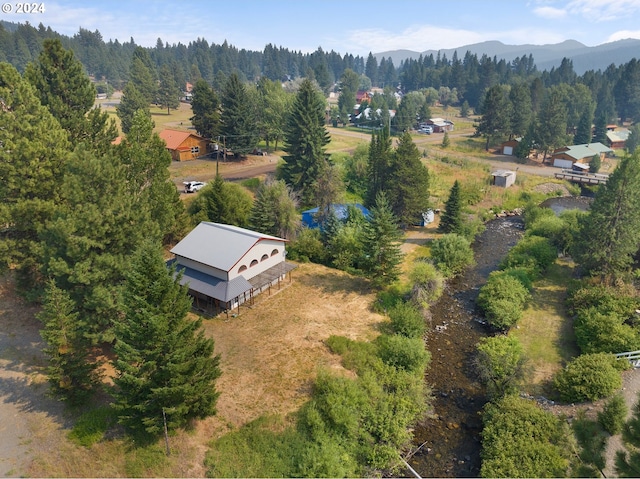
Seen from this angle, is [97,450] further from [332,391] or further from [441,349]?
[441,349]

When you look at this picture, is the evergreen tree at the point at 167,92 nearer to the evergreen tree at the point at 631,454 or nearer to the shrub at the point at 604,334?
the shrub at the point at 604,334

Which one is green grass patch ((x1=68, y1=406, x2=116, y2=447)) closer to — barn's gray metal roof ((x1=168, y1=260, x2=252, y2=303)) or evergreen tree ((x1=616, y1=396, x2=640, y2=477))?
barn's gray metal roof ((x1=168, y1=260, x2=252, y2=303))

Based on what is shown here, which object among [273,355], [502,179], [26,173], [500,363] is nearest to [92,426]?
[273,355]

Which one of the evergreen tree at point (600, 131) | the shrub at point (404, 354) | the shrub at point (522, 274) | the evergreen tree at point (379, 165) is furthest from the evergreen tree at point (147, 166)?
the evergreen tree at point (600, 131)

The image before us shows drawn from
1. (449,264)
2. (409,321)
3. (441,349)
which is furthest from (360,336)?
(449,264)

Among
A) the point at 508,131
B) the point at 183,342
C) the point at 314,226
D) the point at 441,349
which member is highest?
the point at 508,131

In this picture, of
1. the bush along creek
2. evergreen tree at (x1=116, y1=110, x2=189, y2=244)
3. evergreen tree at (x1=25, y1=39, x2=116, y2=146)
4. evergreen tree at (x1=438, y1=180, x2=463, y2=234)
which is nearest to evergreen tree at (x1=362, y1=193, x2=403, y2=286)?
the bush along creek
